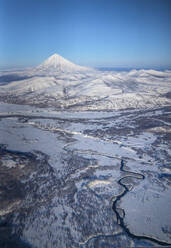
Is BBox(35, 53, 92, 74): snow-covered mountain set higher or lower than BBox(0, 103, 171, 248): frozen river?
higher

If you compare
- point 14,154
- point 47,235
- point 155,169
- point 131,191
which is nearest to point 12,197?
point 47,235

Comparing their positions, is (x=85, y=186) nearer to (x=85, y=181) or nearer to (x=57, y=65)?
(x=85, y=181)

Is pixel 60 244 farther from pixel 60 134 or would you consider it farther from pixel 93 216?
pixel 60 134

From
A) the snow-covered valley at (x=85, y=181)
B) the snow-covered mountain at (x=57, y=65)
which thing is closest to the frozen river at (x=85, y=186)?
the snow-covered valley at (x=85, y=181)

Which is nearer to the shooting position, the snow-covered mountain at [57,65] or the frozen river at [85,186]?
the frozen river at [85,186]

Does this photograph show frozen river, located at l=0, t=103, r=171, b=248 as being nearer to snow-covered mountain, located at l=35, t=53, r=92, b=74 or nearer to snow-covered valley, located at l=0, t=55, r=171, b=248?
snow-covered valley, located at l=0, t=55, r=171, b=248

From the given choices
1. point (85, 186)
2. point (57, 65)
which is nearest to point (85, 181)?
point (85, 186)

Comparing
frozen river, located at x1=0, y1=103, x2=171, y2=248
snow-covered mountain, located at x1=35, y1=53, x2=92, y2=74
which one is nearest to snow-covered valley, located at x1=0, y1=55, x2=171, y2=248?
frozen river, located at x1=0, y1=103, x2=171, y2=248

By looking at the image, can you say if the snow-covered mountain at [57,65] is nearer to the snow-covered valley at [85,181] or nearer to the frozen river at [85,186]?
the snow-covered valley at [85,181]

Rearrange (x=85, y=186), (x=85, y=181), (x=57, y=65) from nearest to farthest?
(x=85, y=186) → (x=85, y=181) → (x=57, y=65)

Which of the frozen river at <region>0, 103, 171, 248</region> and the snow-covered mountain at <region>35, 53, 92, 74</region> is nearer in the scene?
the frozen river at <region>0, 103, 171, 248</region>

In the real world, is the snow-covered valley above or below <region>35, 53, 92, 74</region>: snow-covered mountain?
below
